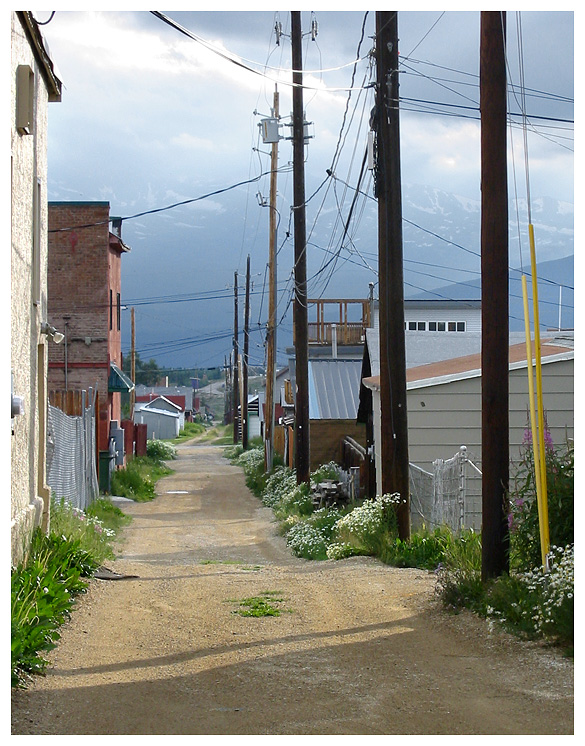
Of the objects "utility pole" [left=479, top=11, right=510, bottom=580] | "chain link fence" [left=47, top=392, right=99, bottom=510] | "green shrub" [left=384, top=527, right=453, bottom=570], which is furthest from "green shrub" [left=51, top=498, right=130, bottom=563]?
"utility pole" [left=479, top=11, right=510, bottom=580]

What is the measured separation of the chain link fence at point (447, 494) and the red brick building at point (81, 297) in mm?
15581

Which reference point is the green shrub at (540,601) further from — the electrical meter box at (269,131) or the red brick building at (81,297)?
the electrical meter box at (269,131)

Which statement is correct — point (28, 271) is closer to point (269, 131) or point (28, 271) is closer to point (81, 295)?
point (81, 295)

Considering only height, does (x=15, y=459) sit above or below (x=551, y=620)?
above

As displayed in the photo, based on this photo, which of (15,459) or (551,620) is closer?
(551,620)

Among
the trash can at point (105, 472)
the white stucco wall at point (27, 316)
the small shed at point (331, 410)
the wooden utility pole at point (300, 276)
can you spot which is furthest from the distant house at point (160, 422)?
the white stucco wall at point (27, 316)

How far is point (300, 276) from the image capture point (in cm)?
2698

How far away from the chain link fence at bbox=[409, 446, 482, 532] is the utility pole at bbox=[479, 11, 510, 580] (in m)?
A: 3.86

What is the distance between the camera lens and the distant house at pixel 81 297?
1174 inches

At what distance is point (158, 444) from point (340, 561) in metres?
40.9

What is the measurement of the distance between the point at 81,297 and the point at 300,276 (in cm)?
768

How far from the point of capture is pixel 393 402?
14547mm
